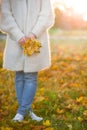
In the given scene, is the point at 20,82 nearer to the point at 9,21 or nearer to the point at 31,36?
the point at 31,36

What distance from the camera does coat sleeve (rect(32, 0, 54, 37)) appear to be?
16.6ft

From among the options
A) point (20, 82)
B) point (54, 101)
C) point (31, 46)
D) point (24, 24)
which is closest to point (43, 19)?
point (24, 24)

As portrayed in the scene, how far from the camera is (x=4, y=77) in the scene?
7.79 meters

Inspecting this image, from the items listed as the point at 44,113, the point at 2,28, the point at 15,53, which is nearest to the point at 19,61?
the point at 15,53

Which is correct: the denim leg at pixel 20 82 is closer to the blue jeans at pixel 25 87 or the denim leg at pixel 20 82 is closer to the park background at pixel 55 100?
the blue jeans at pixel 25 87

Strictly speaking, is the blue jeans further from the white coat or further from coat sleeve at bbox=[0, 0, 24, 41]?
coat sleeve at bbox=[0, 0, 24, 41]

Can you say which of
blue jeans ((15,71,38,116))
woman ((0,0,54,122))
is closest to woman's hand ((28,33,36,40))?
woman ((0,0,54,122))

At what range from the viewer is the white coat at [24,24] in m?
5.09

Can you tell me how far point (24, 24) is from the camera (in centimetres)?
510

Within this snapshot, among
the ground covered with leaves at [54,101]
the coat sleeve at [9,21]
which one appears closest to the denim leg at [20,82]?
the ground covered with leaves at [54,101]

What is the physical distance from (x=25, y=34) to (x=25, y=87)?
606 mm

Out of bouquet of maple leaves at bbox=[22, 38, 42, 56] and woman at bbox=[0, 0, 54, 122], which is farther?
woman at bbox=[0, 0, 54, 122]

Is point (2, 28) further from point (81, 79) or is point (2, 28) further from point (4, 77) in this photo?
point (81, 79)

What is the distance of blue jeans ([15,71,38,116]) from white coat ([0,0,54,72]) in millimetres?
116
